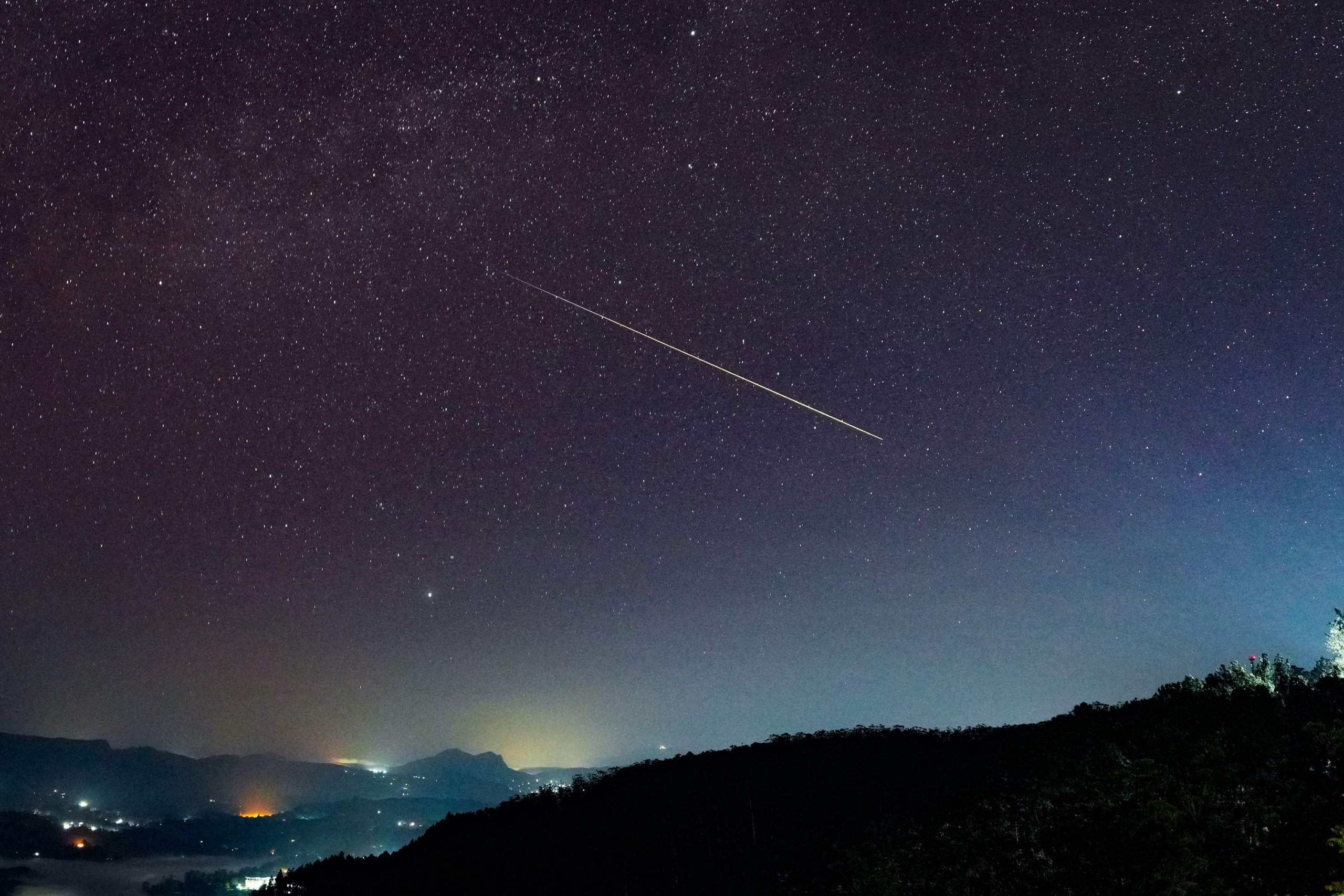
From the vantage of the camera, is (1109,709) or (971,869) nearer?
(971,869)

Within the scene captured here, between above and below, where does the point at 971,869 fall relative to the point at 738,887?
above

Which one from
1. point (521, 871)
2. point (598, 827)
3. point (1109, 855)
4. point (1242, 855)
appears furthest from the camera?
point (598, 827)

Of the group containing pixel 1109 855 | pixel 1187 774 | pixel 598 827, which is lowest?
pixel 598 827

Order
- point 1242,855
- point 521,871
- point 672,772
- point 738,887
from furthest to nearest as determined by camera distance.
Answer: point 672,772 → point 521,871 → point 738,887 → point 1242,855

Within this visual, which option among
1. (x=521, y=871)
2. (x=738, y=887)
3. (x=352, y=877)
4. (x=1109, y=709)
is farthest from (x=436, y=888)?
(x=1109, y=709)

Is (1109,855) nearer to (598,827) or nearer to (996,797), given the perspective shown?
(996,797)

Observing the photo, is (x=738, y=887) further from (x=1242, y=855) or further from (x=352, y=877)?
(x=352, y=877)
